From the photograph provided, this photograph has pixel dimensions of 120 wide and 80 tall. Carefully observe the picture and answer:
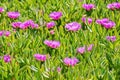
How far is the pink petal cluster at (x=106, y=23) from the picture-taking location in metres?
2.45

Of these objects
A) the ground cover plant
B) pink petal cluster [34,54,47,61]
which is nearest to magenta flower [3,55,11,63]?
the ground cover plant

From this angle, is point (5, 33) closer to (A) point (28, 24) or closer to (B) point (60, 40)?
(A) point (28, 24)

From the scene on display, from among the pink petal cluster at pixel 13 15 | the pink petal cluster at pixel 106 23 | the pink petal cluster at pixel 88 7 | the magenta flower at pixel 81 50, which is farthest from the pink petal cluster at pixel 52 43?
the pink petal cluster at pixel 88 7

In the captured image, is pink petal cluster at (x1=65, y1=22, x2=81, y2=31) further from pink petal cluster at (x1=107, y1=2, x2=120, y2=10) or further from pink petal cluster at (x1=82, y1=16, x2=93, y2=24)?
pink petal cluster at (x1=107, y1=2, x2=120, y2=10)

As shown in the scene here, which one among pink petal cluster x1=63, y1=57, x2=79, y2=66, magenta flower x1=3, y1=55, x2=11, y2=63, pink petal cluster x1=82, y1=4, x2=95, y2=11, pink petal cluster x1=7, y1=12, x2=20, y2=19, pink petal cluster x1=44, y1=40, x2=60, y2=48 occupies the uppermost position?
pink petal cluster x1=7, y1=12, x2=20, y2=19

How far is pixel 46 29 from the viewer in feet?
8.09

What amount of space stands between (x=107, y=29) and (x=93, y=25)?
0.29ft

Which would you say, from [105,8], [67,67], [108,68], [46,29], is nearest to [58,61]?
[67,67]

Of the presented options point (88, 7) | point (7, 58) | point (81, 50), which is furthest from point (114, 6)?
point (7, 58)

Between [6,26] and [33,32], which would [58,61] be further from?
[6,26]

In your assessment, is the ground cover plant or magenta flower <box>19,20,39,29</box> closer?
the ground cover plant

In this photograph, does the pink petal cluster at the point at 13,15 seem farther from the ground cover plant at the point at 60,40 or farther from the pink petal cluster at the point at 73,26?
the pink petal cluster at the point at 73,26

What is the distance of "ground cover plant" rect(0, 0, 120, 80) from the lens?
198 cm

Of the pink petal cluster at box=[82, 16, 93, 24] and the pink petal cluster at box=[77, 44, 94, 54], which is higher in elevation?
the pink petal cluster at box=[82, 16, 93, 24]
